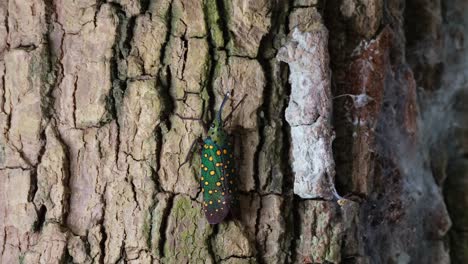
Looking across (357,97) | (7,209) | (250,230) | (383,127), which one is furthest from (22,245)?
(383,127)

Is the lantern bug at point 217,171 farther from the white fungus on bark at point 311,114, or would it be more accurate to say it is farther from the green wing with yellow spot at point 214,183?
the white fungus on bark at point 311,114

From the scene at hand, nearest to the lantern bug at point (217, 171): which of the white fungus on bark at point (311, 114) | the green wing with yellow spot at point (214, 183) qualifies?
the green wing with yellow spot at point (214, 183)

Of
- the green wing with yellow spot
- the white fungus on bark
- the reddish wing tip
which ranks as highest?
the white fungus on bark

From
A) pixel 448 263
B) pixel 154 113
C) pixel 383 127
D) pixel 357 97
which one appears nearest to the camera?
pixel 154 113

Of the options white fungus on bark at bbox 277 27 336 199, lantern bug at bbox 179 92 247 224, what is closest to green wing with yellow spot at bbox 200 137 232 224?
lantern bug at bbox 179 92 247 224

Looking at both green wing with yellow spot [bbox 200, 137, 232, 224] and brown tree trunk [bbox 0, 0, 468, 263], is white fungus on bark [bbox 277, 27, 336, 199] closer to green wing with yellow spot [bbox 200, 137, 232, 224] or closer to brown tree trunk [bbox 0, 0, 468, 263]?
brown tree trunk [bbox 0, 0, 468, 263]

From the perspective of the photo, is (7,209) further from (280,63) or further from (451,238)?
(451,238)

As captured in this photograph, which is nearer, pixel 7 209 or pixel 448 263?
pixel 7 209
